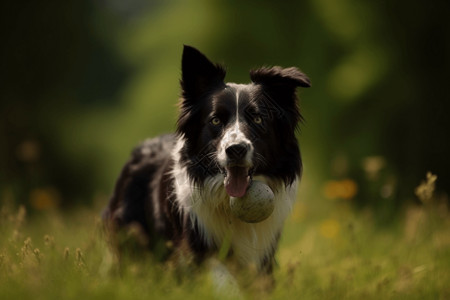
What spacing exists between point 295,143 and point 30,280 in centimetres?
220

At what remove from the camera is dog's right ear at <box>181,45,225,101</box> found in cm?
431

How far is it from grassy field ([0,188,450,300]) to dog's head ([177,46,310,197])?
2.37ft

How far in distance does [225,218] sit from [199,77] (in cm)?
112

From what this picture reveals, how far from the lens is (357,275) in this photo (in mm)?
4234

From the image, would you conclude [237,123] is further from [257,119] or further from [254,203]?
[254,203]

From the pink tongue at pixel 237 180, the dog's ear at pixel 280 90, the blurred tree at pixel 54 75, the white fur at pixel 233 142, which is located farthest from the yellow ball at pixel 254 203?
the blurred tree at pixel 54 75

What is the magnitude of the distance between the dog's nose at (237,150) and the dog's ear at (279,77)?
77cm

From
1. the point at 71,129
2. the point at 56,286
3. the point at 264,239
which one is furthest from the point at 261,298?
the point at 71,129

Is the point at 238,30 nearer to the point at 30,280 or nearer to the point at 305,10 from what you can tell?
the point at 305,10

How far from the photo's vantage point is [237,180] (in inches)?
153

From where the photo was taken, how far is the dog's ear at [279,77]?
4.21 m

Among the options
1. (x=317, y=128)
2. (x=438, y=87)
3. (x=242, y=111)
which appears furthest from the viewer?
(x=317, y=128)

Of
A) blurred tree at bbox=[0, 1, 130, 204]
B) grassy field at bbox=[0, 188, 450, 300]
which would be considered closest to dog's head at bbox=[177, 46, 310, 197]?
grassy field at bbox=[0, 188, 450, 300]

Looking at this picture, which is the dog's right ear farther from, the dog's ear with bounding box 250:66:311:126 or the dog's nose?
the dog's nose
